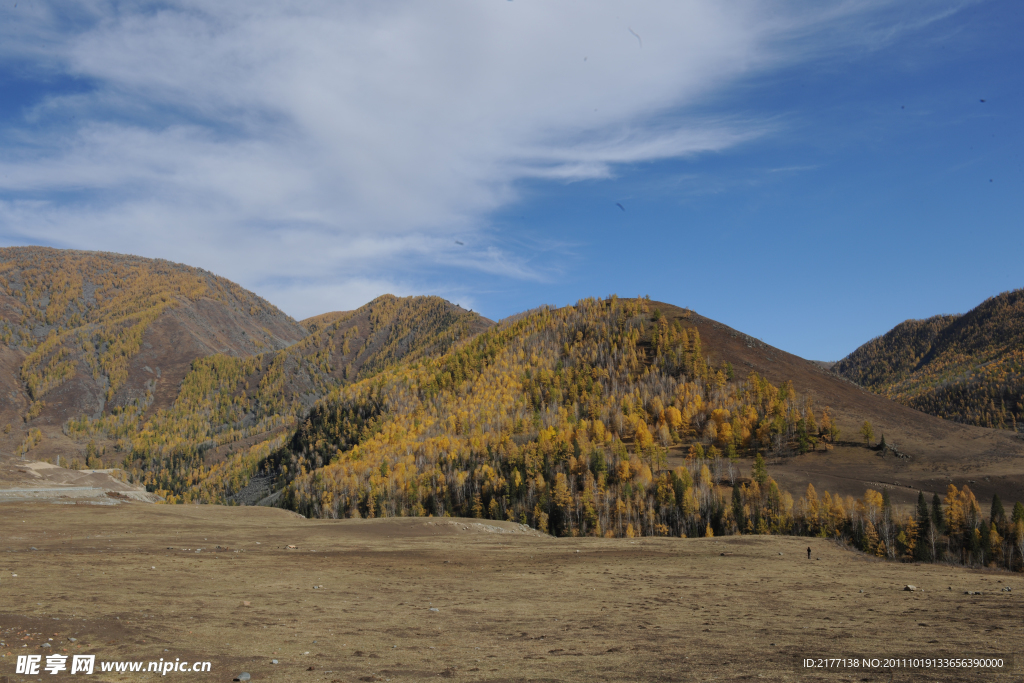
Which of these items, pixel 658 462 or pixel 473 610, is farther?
pixel 658 462

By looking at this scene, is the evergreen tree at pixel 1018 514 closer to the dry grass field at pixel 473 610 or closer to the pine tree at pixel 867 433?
the dry grass field at pixel 473 610

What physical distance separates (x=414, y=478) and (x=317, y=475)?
140 feet

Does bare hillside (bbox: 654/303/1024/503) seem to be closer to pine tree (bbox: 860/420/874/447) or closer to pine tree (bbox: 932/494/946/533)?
pine tree (bbox: 860/420/874/447)

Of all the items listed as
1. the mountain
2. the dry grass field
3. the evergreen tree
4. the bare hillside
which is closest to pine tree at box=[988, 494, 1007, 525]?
the evergreen tree

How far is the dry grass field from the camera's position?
18344mm

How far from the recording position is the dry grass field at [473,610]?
60.2ft

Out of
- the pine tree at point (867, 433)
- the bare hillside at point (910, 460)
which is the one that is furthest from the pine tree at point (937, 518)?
the pine tree at point (867, 433)

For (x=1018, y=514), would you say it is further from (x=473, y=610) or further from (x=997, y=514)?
(x=473, y=610)

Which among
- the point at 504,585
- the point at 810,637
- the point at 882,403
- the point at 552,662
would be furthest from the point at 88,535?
the point at 882,403

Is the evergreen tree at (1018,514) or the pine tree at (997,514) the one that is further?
the pine tree at (997,514)

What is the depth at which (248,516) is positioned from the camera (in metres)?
99.6

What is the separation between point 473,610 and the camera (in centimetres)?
3056

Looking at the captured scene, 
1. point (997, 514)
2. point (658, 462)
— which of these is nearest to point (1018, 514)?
point (997, 514)

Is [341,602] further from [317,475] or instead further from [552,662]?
[317,475]
